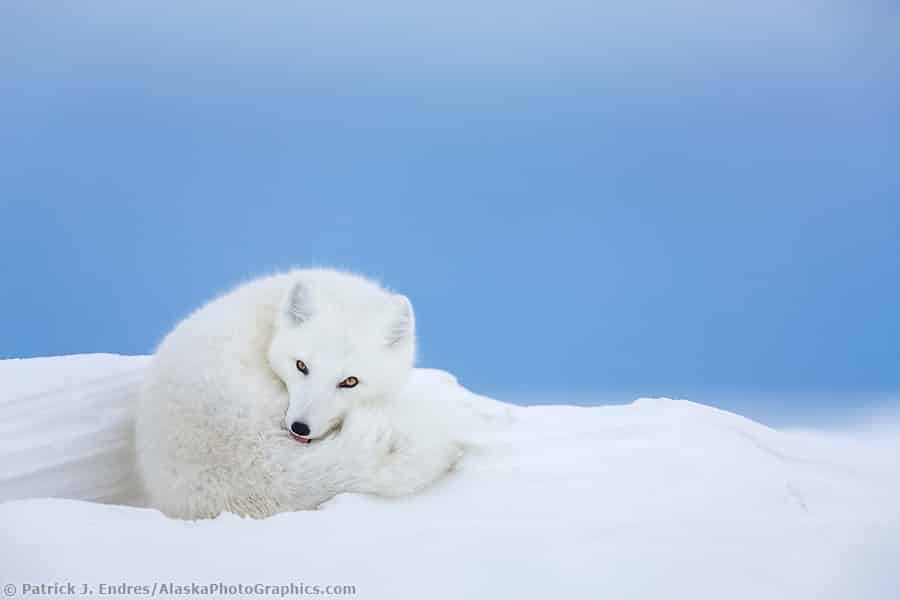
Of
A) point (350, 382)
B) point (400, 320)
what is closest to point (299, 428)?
point (350, 382)

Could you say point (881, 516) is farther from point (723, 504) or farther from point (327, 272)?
Result: point (327, 272)

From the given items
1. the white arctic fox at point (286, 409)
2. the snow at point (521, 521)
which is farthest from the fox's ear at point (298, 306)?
the snow at point (521, 521)

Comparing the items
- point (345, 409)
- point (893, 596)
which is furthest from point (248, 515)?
point (893, 596)

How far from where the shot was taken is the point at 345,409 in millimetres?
2518

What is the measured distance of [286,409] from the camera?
244 centimetres

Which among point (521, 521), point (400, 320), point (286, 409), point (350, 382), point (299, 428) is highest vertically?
point (400, 320)

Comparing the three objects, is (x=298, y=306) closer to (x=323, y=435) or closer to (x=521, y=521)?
(x=323, y=435)

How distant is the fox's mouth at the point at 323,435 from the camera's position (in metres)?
2.32

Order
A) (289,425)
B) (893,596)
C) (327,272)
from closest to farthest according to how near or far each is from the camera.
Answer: (893,596), (289,425), (327,272)

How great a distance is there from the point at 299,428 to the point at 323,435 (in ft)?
0.42

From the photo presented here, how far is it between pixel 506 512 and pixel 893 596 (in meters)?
0.95

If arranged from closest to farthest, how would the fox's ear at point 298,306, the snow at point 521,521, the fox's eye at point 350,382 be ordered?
1. the snow at point 521,521
2. the fox's eye at point 350,382
3. the fox's ear at point 298,306

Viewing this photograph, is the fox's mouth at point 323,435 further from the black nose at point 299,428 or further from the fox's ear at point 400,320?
the fox's ear at point 400,320

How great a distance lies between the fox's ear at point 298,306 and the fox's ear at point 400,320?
30 centimetres
